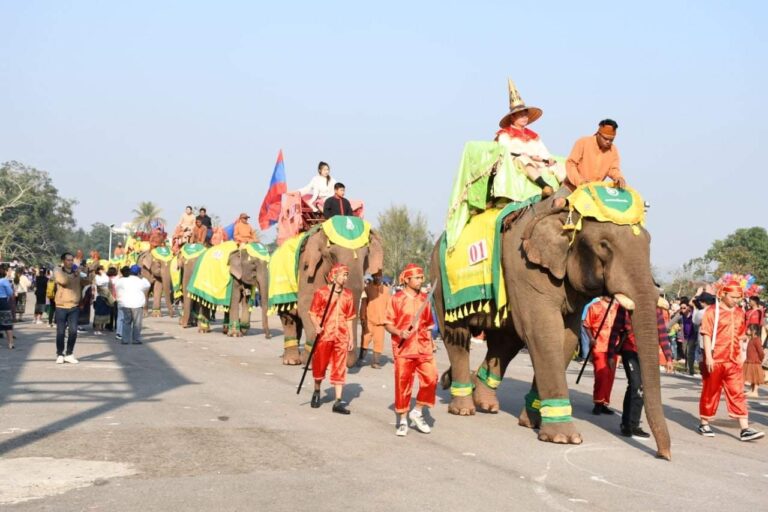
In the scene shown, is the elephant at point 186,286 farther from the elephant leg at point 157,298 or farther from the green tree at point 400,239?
the green tree at point 400,239

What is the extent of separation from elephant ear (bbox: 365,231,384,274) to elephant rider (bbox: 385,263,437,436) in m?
5.29

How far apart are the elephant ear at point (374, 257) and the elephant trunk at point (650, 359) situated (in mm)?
6999

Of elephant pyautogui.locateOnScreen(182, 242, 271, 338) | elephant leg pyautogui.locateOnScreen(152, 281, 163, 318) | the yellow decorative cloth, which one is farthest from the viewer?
elephant leg pyautogui.locateOnScreen(152, 281, 163, 318)

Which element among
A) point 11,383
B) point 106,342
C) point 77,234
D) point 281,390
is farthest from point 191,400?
Result: point 77,234

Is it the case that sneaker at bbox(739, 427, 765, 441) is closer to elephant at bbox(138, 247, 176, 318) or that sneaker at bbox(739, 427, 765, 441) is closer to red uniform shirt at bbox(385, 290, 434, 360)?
red uniform shirt at bbox(385, 290, 434, 360)

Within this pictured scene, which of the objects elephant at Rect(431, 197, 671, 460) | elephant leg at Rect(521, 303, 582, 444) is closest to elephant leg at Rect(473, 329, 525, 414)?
elephant at Rect(431, 197, 671, 460)

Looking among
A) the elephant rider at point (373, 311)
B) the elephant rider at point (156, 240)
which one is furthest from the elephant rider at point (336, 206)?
the elephant rider at point (156, 240)

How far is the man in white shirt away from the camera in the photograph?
62.7ft

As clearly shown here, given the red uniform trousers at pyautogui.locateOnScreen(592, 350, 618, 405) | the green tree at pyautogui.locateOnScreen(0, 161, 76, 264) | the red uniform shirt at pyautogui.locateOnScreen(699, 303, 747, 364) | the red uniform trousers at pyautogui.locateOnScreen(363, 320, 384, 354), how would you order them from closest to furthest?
the red uniform shirt at pyautogui.locateOnScreen(699, 303, 747, 364)
the red uniform trousers at pyautogui.locateOnScreen(592, 350, 618, 405)
the red uniform trousers at pyautogui.locateOnScreen(363, 320, 384, 354)
the green tree at pyautogui.locateOnScreen(0, 161, 76, 264)

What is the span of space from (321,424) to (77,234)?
171 metres

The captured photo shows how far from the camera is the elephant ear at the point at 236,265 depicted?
2152 cm

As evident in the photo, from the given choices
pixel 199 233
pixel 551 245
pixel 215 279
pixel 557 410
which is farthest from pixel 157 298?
pixel 557 410

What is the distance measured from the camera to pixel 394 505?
19.7ft

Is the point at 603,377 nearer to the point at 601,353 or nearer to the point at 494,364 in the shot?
the point at 601,353
